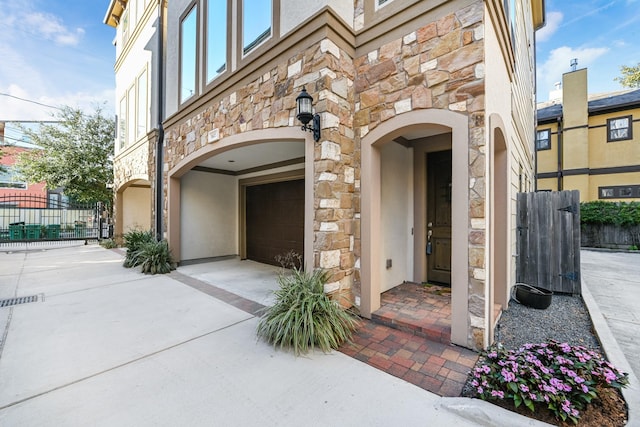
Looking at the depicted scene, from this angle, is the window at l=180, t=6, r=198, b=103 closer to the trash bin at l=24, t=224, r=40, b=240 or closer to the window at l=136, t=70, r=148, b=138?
the window at l=136, t=70, r=148, b=138

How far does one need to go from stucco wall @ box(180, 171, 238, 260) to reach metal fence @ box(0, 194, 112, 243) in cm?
814

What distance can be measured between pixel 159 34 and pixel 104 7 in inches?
262

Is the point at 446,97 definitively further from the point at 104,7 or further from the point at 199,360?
the point at 104,7

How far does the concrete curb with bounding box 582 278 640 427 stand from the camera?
1.83 m

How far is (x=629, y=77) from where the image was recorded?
13.9m

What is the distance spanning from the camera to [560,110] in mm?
13727

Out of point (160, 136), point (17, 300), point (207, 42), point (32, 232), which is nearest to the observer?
point (17, 300)

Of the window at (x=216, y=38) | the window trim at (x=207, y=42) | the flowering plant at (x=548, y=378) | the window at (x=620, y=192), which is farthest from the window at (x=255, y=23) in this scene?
the window at (x=620, y=192)

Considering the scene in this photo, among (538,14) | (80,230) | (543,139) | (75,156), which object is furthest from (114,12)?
(543,139)

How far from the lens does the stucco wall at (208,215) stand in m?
7.20

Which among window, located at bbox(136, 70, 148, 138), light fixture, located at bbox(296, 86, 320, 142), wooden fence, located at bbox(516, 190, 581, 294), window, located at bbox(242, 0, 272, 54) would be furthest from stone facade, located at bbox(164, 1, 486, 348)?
window, located at bbox(136, 70, 148, 138)

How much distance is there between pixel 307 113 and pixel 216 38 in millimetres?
3784

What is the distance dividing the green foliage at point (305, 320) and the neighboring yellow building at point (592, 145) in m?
15.1

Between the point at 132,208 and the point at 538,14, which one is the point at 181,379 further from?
the point at 538,14
